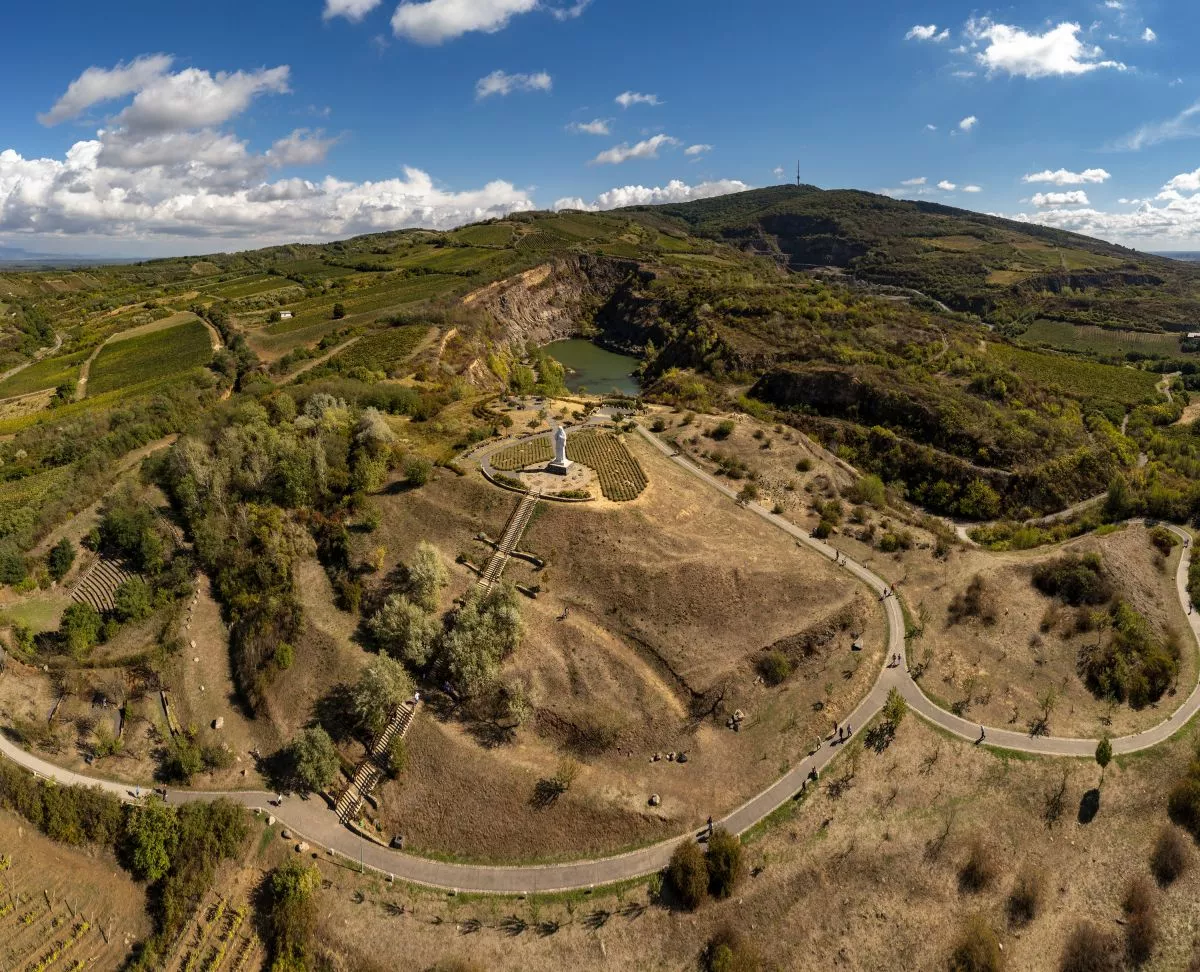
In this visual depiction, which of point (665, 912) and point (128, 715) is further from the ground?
point (128, 715)

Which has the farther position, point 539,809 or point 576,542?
point 576,542

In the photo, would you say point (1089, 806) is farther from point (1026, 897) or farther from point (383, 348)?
point (383, 348)

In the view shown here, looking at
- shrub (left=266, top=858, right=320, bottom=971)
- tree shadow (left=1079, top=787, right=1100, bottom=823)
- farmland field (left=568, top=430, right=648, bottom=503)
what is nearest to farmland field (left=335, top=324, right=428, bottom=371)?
farmland field (left=568, top=430, right=648, bottom=503)

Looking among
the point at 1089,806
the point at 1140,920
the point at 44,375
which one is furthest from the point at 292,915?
the point at 44,375

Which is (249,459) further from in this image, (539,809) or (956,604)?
(956,604)

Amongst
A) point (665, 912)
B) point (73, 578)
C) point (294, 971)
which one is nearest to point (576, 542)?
point (665, 912)

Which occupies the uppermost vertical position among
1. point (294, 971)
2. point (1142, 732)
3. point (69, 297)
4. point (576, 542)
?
point (69, 297)

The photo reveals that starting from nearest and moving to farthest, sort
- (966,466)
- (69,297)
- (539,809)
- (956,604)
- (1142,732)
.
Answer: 1. (539,809)
2. (1142,732)
3. (956,604)
4. (966,466)
5. (69,297)
